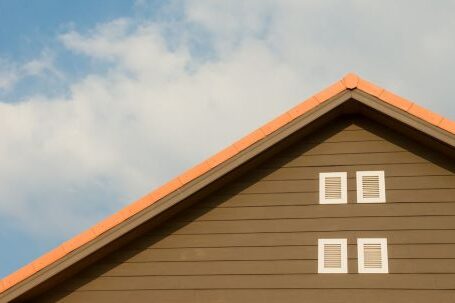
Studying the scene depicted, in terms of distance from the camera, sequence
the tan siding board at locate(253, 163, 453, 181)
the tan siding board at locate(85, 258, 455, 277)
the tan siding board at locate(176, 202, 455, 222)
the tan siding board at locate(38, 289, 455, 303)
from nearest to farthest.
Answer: the tan siding board at locate(38, 289, 455, 303) → the tan siding board at locate(85, 258, 455, 277) → the tan siding board at locate(176, 202, 455, 222) → the tan siding board at locate(253, 163, 453, 181)

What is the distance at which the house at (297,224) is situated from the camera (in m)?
8.15

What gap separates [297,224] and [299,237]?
0.19 m

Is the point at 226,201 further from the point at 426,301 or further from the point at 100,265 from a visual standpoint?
the point at 426,301

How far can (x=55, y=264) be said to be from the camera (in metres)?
8.42

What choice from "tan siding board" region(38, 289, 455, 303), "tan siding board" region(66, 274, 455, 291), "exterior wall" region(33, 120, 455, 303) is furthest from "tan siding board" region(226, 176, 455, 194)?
"tan siding board" region(38, 289, 455, 303)

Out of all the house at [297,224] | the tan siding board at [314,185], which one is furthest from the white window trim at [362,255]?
the tan siding board at [314,185]

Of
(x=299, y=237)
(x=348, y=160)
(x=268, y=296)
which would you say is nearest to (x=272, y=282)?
(x=268, y=296)

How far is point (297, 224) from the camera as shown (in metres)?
8.60

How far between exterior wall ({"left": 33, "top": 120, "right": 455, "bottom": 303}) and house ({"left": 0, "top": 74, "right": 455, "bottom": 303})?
0.05 ft

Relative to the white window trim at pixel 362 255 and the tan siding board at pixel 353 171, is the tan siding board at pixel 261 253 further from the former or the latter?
the tan siding board at pixel 353 171

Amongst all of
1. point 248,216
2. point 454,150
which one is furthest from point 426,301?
point 248,216

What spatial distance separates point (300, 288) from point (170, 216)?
218 cm

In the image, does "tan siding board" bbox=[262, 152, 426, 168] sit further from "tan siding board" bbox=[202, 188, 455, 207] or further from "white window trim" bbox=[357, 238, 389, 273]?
"white window trim" bbox=[357, 238, 389, 273]

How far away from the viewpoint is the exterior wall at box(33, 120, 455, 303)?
8047 mm
